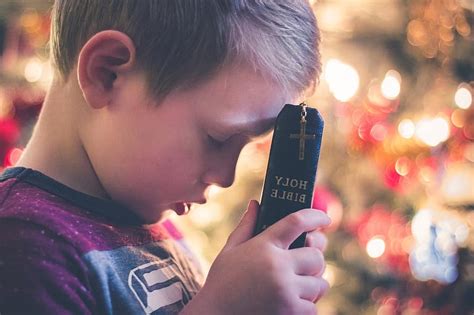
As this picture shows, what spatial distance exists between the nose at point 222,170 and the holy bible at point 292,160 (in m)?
→ 0.05

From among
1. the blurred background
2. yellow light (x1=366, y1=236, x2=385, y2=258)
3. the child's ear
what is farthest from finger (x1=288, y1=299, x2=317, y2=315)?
yellow light (x1=366, y1=236, x2=385, y2=258)

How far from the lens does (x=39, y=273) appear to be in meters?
0.42

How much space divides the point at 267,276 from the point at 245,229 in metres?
0.06

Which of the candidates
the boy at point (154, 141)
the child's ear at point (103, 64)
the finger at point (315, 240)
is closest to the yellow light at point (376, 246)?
the finger at point (315, 240)

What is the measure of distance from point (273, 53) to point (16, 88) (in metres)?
1.02

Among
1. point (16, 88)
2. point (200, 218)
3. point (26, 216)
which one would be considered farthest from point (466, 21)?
point (26, 216)

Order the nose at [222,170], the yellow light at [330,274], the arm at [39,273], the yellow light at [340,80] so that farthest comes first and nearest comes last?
the yellow light at [340,80], the yellow light at [330,274], the nose at [222,170], the arm at [39,273]

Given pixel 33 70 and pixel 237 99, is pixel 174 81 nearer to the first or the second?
pixel 237 99

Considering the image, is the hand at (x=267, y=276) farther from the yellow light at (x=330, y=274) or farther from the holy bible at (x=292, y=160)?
the yellow light at (x=330, y=274)

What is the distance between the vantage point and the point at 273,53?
1.65ft

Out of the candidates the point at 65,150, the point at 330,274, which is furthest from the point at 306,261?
the point at 330,274

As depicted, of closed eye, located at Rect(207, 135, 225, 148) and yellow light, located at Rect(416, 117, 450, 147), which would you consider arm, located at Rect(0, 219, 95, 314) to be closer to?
closed eye, located at Rect(207, 135, 225, 148)

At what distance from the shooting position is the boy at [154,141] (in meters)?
0.46

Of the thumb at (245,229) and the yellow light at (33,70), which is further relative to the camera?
the yellow light at (33,70)
